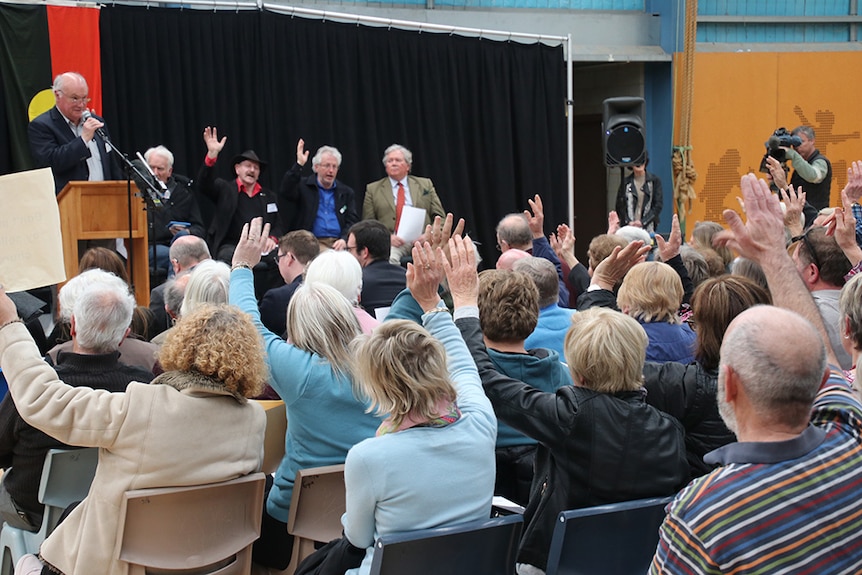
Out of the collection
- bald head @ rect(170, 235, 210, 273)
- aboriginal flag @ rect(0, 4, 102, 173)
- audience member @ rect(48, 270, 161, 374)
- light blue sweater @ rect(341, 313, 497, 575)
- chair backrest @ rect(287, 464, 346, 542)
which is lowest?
chair backrest @ rect(287, 464, 346, 542)

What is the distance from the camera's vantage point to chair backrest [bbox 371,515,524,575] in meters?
2.22

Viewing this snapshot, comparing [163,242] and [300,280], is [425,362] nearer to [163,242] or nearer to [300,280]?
[300,280]

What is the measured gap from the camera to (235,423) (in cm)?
272

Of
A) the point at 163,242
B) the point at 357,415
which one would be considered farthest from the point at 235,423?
the point at 163,242

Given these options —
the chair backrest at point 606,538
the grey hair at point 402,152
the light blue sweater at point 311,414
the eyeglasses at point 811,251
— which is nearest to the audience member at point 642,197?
the grey hair at point 402,152

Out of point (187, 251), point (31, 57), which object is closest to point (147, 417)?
point (187, 251)

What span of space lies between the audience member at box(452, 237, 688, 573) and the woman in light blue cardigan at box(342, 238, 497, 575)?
0.15 meters

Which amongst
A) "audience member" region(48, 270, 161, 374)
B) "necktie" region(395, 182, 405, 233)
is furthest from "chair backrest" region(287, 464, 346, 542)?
"necktie" region(395, 182, 405, 233)

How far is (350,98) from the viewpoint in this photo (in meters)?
8.56

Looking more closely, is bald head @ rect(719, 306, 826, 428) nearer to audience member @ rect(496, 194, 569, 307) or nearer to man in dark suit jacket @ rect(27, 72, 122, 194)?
audience member @ rect(496, 194, 569, 307)

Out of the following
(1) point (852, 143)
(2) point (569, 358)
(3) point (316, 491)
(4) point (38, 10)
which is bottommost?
(3) point (316, 491)

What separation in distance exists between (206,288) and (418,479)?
1801mm

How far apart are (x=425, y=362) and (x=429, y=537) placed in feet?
1.36

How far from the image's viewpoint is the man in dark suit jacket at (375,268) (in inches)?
193
